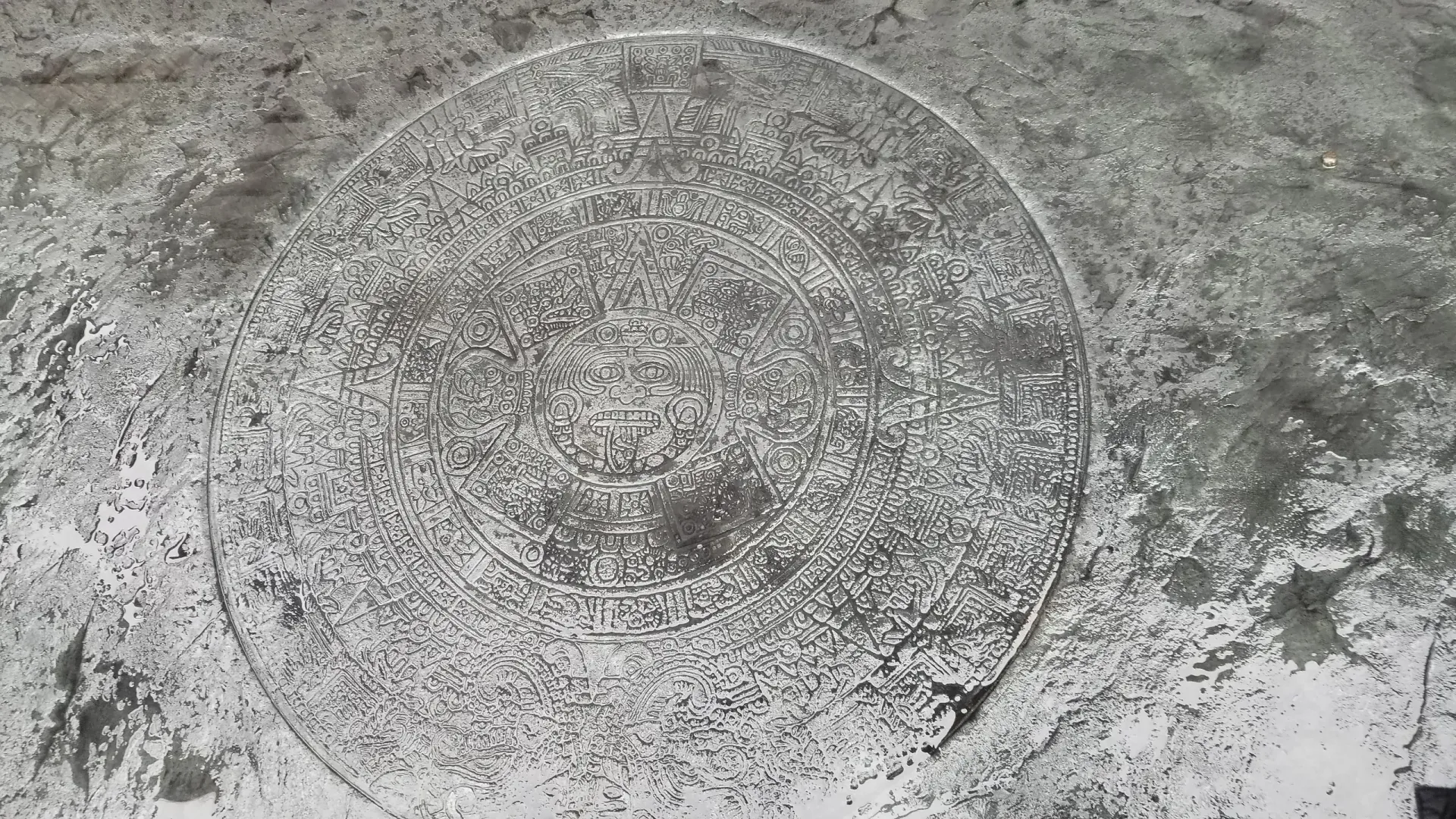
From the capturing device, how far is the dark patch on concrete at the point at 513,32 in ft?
10.9

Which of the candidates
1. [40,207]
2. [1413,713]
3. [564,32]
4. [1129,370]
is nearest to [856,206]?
[1129,370]

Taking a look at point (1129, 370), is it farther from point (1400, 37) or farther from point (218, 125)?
point (218, 125)

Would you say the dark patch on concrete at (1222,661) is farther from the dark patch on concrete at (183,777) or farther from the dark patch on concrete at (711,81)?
the dark patch on concrete at (183,777)

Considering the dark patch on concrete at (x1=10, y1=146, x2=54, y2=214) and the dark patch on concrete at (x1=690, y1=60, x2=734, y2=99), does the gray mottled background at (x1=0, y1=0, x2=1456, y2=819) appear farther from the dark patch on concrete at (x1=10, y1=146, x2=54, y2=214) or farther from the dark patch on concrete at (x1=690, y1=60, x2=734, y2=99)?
the dark patch on concrete at (x1=690, y1=60, x2=734, y2=99)

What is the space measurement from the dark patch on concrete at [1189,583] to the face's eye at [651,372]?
1.66 m

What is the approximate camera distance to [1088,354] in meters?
2.78

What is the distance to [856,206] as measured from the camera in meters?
3.04

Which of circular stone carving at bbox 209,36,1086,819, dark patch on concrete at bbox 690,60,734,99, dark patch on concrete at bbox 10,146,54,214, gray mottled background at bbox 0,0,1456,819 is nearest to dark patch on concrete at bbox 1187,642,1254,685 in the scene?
gray mottled background at bbox 0,0,1456,819

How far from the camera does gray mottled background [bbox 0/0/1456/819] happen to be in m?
2.46

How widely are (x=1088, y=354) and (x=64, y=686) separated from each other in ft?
10.9

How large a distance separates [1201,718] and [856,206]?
6.10ft

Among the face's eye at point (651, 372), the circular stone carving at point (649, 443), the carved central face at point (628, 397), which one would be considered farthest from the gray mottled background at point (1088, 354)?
the face's eye at point (651, 372)

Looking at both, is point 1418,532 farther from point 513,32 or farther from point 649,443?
point 513,32

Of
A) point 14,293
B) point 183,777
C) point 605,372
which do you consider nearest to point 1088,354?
point 605,372
